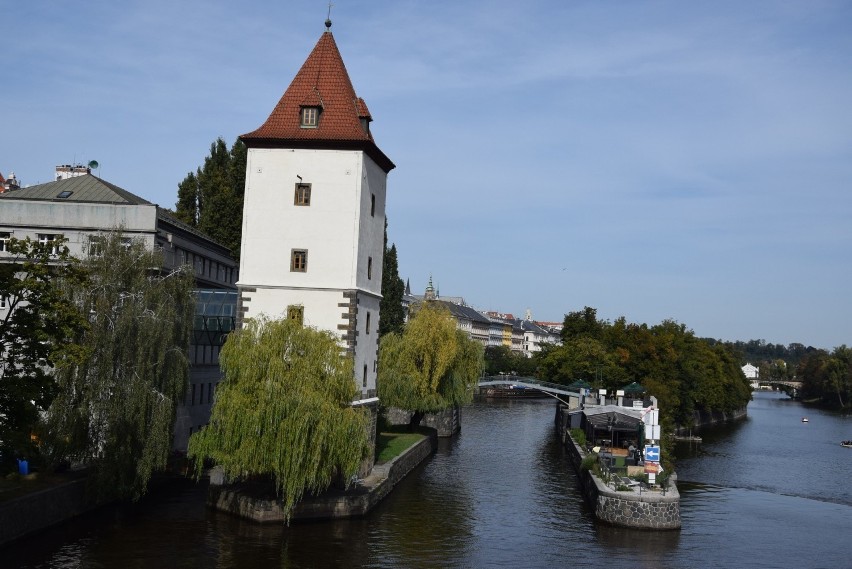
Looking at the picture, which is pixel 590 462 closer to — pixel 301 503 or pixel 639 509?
pixel 639 509

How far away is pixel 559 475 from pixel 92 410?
85.5 feet

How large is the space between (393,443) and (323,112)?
742 inches

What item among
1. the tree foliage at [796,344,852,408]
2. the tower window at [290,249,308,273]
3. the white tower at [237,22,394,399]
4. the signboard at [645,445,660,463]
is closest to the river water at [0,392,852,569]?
the signboard at [645,445,660,463]

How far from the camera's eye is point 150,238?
43656 millimetres

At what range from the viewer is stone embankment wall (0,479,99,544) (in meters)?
26.6

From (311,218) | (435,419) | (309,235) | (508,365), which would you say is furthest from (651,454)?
(508,365)

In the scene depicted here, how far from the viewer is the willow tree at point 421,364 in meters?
51.5

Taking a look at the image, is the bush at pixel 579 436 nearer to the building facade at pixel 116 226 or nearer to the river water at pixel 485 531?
the river water at pixel 485 531

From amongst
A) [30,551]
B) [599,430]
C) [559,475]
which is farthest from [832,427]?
[30,551]

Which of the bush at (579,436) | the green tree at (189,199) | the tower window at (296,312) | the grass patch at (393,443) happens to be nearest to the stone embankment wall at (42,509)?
the tower window at (296,312)

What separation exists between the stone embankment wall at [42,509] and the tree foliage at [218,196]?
3051 cm

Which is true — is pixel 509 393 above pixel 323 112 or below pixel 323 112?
below

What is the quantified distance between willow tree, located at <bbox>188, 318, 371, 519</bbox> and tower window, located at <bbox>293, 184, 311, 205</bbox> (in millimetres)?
6054

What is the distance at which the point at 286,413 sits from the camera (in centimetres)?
2983
